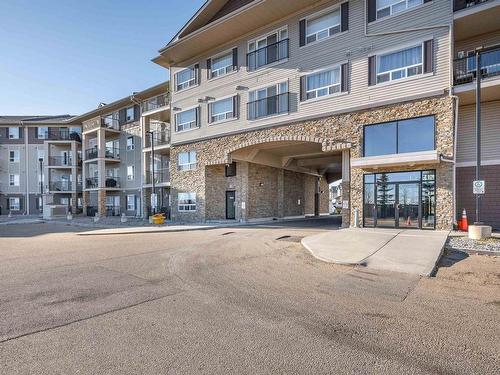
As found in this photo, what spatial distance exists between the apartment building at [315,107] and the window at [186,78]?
13 centimetres

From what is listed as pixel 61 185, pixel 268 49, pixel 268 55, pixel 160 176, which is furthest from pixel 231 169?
pixel 61 185

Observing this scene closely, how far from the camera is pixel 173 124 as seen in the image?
2620cm

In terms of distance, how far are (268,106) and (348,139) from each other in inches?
235

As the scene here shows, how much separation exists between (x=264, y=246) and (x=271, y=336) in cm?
748

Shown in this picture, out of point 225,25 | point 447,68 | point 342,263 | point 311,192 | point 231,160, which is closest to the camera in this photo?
point 342,263

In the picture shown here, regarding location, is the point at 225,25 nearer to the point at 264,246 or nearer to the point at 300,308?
the point at 264,246

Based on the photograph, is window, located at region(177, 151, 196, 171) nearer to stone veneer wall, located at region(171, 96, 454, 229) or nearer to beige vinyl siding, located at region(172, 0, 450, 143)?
stone veneer wall, located at region(171, 96, 454, 229)

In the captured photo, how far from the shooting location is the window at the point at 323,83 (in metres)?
17.2

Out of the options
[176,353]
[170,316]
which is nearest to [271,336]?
[176,353]

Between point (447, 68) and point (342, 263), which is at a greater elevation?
point (447, 68)

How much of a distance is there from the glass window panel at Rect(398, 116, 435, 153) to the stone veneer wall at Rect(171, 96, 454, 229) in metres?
0.29

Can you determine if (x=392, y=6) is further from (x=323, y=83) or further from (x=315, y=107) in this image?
(x=315, y=107)

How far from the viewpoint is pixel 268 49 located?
20297 mm

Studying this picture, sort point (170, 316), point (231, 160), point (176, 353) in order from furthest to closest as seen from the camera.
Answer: point (231, 160)
point (170, 316)
point (176, 353)
